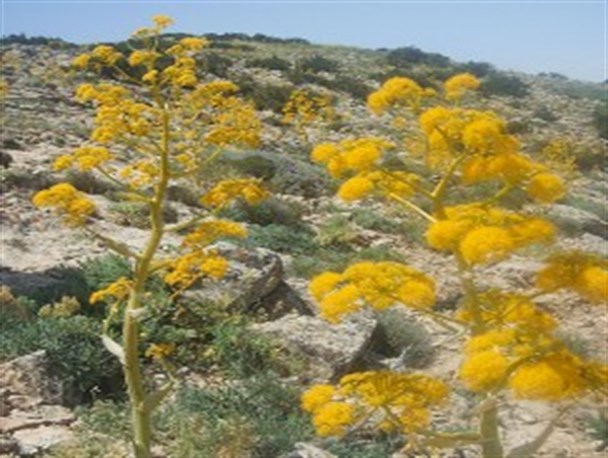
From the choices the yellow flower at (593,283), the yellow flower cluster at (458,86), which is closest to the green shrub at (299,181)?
the yellow flower cluster at (458,86)

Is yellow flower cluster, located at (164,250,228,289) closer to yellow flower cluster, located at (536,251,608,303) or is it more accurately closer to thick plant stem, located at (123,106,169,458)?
thick plant stem, located at (123,106,169,458)

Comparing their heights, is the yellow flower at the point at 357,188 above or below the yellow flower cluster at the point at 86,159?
above

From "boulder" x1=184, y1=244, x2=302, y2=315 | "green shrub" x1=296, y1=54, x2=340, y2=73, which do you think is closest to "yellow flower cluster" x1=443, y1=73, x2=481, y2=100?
"boulder" x1=184, y1=244, x2=302, y2=315

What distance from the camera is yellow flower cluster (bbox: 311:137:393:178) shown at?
13.2 ft

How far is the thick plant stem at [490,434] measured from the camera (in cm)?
374

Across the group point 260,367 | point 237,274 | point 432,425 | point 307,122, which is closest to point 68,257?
point 237,274

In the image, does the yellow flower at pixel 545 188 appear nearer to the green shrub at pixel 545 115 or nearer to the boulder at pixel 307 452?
the boulder at pixel 307 452

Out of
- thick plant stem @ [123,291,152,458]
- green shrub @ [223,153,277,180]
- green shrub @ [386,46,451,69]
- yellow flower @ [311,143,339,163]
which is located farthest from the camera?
green shrub @ [386,46,451,69]

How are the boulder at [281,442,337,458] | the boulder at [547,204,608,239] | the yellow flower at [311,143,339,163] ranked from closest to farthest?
the yellow flower at [311,143,339,163] < the boulder at [281,442,337,458] < the boulder at [547,204,608,239]

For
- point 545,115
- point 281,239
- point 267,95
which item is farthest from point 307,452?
point 545,115

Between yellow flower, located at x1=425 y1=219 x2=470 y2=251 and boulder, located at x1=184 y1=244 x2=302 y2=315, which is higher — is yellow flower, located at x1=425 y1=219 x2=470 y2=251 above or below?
above

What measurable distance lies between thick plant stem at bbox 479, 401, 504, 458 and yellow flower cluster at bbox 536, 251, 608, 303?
591 millimetres

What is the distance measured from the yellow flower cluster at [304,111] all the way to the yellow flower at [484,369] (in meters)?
24.6

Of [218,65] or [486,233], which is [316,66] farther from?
[486,233]
